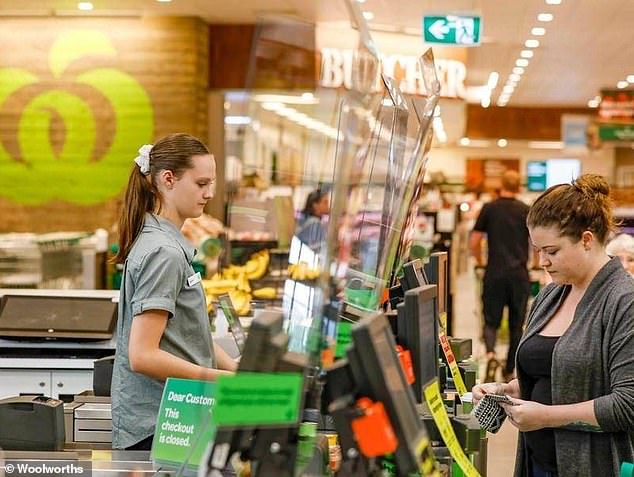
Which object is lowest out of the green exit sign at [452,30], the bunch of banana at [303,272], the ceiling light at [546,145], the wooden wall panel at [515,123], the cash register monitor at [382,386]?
the cash register monitor at [382,386]

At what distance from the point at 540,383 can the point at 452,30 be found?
8.78 meters

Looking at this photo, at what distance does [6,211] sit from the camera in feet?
38.8

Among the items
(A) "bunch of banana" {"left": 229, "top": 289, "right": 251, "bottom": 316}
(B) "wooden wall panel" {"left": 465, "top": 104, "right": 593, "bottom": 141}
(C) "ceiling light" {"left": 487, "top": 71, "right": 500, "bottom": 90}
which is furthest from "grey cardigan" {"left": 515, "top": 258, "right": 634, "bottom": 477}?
(B) "wooden wall panel" {"left": 465, "top": 104, "right": 593, "bottom": 141}

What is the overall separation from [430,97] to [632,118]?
16.3m

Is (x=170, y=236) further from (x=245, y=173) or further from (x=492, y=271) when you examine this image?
(x=245, y=173)

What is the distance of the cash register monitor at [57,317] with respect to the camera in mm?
4691

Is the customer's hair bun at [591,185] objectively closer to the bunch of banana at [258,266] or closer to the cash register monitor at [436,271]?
the cash register monitor at [436,271]

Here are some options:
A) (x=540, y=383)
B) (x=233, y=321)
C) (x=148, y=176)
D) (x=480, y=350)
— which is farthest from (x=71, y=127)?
(x=540, y=383)

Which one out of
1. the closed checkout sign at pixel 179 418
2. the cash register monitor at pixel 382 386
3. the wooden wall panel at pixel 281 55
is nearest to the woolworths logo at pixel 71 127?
the wooden wall panel at pixel 281 55

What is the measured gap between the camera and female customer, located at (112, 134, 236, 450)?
2.54m

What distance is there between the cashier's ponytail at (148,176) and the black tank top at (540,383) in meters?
0.97

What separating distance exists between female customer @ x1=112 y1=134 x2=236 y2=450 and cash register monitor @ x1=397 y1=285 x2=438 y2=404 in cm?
62

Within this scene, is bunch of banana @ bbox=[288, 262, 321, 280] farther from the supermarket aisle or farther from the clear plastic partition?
the supermarket aisle

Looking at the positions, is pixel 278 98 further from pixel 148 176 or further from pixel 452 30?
pixel 452 30
